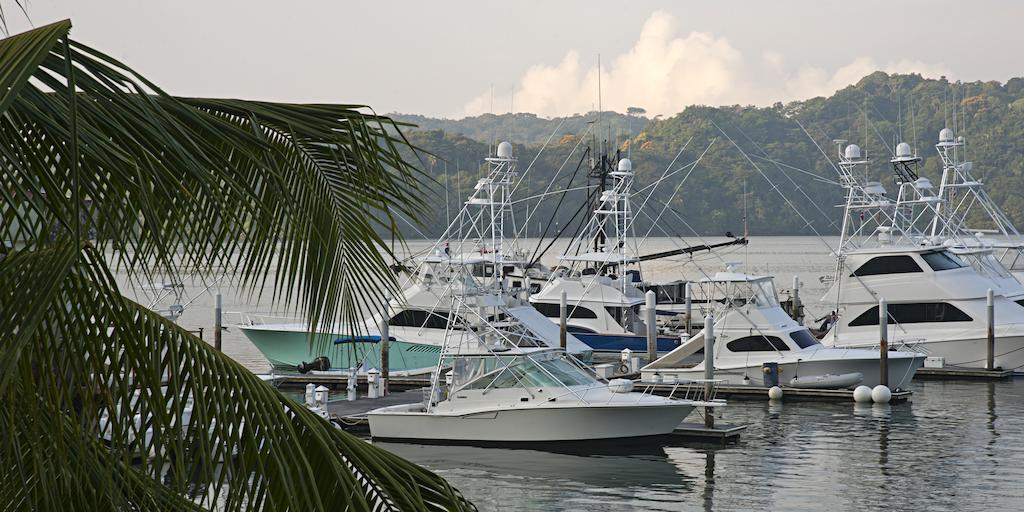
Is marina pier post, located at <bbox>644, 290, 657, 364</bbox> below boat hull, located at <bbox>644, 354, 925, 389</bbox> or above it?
above

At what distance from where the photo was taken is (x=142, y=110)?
295 centimetres

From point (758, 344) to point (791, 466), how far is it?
29.0 feet

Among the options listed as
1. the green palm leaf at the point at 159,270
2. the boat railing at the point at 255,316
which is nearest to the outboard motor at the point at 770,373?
the boat railing at the point at 255,316

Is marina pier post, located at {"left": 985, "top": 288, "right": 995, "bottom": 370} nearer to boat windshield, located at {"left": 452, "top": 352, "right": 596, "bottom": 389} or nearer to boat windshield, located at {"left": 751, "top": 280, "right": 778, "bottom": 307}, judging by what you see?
boat windshield, located at {"left": 751, "top": 280, "right": 778, "bottom": 307}

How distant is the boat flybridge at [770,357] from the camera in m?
30.6

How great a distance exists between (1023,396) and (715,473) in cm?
1291

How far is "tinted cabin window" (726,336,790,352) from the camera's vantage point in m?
31.4

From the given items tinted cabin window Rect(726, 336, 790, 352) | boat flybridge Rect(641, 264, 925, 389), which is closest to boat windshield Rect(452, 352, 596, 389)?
boat flybridge Rect(641, 264, 925, 389)

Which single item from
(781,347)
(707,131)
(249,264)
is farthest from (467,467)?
(707,131)

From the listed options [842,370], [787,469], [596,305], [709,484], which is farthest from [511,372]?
[596,305]

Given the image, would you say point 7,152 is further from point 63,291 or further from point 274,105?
point 274,105

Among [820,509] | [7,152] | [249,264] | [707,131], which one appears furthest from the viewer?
[707,131]

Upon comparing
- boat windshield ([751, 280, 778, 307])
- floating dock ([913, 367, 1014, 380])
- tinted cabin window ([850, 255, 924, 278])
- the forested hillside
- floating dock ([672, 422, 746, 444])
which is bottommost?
floating dock ([672, 422, 746, 444])

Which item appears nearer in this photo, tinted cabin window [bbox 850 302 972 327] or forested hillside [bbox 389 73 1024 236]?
tinted cabin window [bbox 850 302 972 327]
